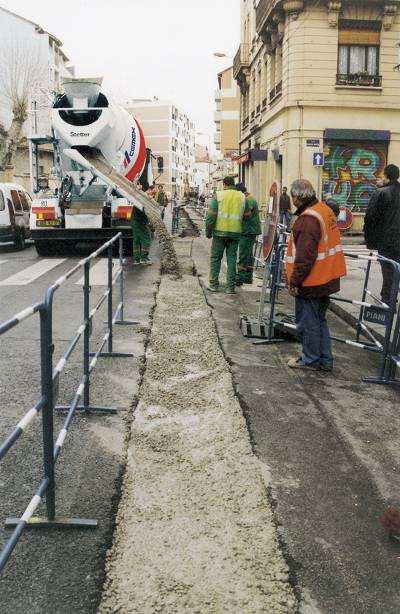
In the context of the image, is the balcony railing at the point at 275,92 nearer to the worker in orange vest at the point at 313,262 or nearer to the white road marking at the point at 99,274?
the white road marking at the point at 99,274

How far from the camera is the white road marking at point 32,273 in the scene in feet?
35.3

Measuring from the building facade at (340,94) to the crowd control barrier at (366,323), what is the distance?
16.4m

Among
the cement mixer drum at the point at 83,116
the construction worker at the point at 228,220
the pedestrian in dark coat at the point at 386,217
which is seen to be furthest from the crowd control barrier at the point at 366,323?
the cement mixer drum at the point at 83,116

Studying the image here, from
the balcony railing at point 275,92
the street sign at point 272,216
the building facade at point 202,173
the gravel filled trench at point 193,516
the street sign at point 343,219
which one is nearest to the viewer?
the gravel filled trench at point 193,516

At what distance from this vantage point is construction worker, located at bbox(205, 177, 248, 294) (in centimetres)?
987

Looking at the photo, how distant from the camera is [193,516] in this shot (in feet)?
10.5

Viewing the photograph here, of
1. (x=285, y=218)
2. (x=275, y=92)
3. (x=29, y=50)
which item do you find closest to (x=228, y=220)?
(x=285, y=218)

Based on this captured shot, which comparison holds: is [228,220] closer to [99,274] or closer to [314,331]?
[99,274]

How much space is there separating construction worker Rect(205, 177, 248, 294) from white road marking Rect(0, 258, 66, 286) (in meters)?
3.24

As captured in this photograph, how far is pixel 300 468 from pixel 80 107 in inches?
456

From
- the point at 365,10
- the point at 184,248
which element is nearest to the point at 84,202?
the point at 184,248

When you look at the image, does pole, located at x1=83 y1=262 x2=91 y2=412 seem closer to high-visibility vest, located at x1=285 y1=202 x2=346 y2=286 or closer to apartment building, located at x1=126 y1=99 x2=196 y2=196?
high-visibility vest, located at x1=285 y1=202 x2=346 y2=286

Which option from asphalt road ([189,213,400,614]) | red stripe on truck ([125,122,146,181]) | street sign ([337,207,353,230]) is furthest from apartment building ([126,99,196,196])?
asphalt road ([189,213,400,614])

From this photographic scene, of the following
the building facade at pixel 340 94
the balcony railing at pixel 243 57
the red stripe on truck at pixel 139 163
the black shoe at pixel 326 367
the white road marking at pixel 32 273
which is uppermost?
the balcony railing at pixel 243 57
